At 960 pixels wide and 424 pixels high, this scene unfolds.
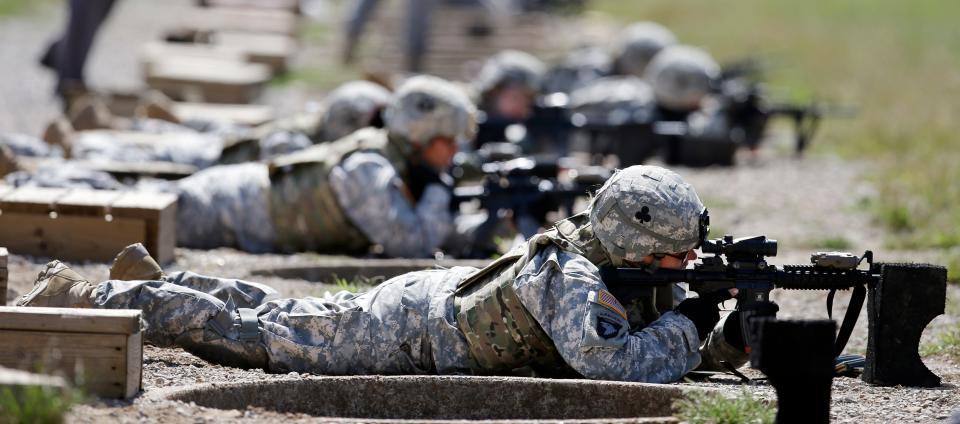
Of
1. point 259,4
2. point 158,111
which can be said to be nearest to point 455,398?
point 158,111

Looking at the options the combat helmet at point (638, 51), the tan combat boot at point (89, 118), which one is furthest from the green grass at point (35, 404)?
the combat helmet at point (638, 51)

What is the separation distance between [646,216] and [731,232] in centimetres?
637

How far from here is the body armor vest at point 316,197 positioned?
10.0m

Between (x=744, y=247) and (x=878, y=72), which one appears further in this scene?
(x=878, y=72)

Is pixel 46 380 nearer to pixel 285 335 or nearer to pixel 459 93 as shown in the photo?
pixel 285 335

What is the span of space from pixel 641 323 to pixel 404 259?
3.88 metres

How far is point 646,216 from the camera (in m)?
5.91

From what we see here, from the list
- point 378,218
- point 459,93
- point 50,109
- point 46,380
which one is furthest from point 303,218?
point 50,109

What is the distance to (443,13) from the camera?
87.5ft

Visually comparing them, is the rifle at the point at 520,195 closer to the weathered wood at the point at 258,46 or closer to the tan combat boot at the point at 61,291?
Answer: the tan combat boot at the point at 61,291

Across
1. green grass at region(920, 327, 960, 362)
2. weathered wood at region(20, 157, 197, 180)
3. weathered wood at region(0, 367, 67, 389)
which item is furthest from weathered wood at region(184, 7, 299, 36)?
weathered wood at region(0, 367, 67, 389)

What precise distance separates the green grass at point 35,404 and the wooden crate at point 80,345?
821mm

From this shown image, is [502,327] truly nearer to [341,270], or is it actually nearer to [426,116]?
[341,270]

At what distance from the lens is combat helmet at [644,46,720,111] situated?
58.4 feet
